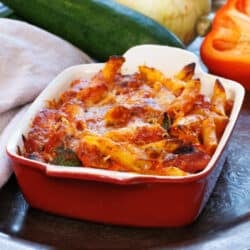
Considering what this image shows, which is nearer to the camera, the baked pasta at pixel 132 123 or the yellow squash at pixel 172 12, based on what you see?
the baked pasta at pixel 132 123

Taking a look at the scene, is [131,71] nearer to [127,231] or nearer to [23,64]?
[23,64]

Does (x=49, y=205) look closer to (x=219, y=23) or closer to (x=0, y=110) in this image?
(x=0, y=110)

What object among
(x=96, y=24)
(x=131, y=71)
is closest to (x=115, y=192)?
(x=131, y=71)

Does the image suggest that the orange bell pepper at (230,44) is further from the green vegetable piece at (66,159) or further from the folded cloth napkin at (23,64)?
the green vegetable piece at (66,159)

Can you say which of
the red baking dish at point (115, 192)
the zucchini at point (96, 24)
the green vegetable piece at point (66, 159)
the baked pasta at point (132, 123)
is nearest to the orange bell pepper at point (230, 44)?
the zucchini at point (96, 24)

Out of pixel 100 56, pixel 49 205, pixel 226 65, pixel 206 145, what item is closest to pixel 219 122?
pixel 206 145
